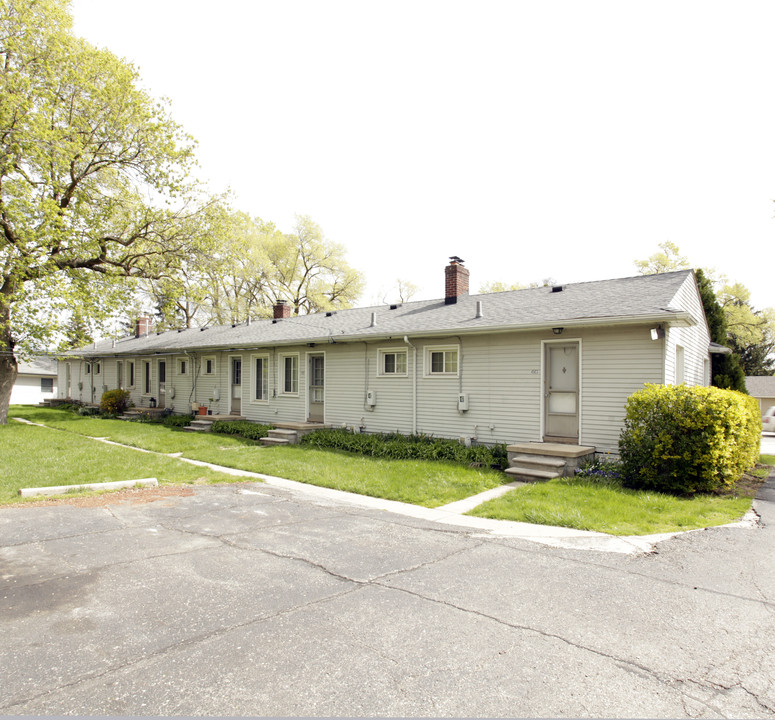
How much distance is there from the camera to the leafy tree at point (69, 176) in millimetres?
15398

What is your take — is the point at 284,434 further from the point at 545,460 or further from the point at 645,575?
the point at 645,575

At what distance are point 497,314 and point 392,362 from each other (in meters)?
3.25

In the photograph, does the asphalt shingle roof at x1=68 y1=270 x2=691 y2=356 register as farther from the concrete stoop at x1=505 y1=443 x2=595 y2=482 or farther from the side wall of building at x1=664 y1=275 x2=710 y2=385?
the concrete stoop at x1=505 y1=443 x2=595 y2=482

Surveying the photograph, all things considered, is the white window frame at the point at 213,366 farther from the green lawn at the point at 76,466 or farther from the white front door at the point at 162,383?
the green lawn at the point at 76,466

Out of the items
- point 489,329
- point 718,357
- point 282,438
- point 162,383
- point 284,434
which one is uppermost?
point 489,329

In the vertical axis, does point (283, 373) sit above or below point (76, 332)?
below

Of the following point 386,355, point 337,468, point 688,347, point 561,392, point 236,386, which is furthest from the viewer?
point 236,386

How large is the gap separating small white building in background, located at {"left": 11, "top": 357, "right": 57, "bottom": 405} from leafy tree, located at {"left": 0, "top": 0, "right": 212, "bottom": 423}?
18.5m

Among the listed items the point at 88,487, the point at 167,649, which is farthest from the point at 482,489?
the point at 88,487

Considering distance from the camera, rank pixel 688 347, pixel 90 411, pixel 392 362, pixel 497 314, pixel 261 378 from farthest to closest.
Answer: pixel 90 411 → pixel 261 378 → pixel 392 362 → pixel 688 347 → pixel 497 314

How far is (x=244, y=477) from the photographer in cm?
990

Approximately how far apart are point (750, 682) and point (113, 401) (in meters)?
25.3

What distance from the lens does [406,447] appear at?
39.7 ft

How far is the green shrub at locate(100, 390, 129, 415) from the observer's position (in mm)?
23453
